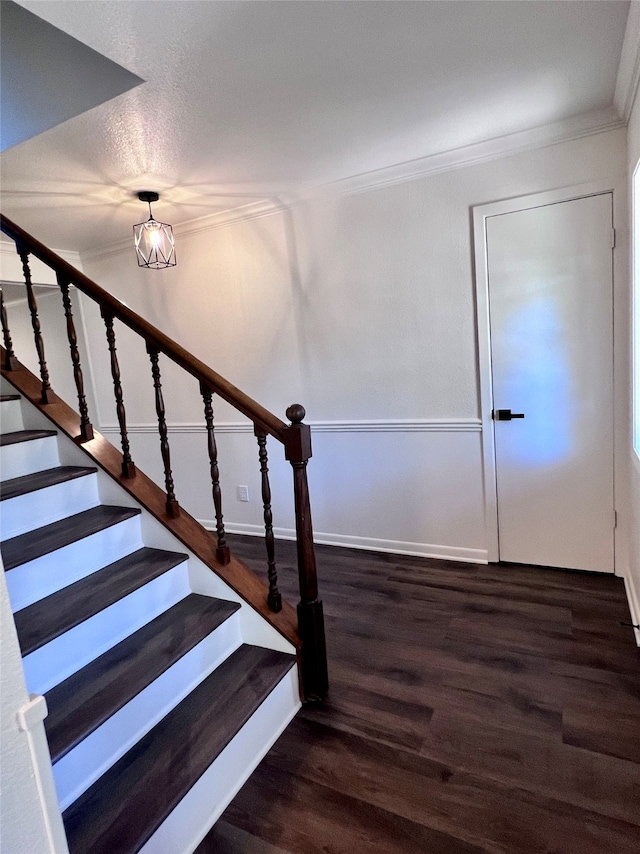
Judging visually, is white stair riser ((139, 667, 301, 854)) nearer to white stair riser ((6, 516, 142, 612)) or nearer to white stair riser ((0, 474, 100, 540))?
white stair riser ((6, 516, 142, 612))

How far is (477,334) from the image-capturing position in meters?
2.74

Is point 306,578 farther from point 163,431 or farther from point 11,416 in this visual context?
point 11,416

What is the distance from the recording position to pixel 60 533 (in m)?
1.78

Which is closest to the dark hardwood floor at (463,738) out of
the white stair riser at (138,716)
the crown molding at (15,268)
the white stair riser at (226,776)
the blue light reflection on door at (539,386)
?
the white stair riser at (226,776)

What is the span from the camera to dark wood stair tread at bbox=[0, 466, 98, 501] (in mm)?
1804

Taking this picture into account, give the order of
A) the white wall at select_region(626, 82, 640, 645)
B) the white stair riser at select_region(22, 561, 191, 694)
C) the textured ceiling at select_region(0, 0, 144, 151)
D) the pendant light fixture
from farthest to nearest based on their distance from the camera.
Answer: the pendant light fixture → the white wall at select_region(626, 82, 640, 645) → the textured ceiling at select_region(0, 0, 144, 151) → the white stair riser at select_region(22, 561, 191, 694)

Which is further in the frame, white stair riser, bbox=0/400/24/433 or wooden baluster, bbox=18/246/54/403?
white stair riser, bbox=0/400/24/433

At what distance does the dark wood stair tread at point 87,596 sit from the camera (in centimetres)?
143

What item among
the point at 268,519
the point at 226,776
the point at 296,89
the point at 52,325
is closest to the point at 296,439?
the point at 268,519

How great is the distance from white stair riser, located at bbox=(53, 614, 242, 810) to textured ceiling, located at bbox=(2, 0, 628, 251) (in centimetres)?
207

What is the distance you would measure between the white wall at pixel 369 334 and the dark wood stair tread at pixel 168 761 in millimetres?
1582

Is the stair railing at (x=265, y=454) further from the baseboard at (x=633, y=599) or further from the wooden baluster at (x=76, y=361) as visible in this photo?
the baseboard at (x=633, y=599)

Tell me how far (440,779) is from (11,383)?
236 cm

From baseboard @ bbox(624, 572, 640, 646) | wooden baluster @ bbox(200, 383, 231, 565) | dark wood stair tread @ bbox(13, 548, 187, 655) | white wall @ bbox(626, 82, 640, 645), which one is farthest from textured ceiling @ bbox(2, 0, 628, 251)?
baseboard @ bbox(624, 572, 640, 646)
